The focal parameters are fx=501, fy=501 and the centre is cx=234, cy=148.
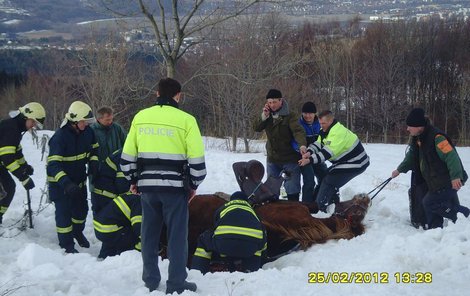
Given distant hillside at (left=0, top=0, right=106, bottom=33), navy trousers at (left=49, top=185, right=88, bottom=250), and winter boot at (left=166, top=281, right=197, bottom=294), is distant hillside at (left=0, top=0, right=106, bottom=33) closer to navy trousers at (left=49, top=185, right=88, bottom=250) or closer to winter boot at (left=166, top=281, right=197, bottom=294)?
navy trousers at (left=49, top=185, right=88, bottom=250)

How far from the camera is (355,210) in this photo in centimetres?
654

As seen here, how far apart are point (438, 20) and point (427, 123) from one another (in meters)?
52.2

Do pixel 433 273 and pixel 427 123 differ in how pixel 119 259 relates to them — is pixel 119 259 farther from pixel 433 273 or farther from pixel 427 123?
pixel 427 123

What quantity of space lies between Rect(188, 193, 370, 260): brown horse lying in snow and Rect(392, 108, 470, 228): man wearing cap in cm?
90

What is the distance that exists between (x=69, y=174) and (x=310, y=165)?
351 cm

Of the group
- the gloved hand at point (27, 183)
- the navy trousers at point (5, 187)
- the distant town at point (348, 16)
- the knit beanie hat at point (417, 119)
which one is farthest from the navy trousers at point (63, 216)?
the distant town at point (348, 16)

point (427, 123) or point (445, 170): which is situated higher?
point (427, 123)

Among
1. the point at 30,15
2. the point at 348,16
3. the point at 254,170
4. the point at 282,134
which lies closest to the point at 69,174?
the point at 254,170

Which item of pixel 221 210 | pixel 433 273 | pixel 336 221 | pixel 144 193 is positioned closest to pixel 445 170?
pixel 336 221

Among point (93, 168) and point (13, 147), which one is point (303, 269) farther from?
Result: point (13, 147)

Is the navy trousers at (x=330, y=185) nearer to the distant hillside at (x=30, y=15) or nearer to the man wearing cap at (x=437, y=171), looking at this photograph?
the man wearing cap at (x=437, y=171)

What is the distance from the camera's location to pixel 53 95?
42062 millimetres

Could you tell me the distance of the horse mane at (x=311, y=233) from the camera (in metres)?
5.88

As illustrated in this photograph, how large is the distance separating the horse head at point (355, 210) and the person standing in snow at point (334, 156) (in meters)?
0.47
